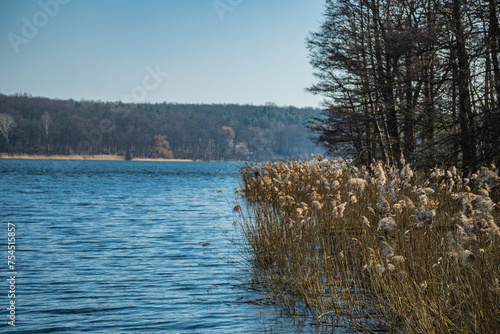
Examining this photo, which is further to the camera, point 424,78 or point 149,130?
point 149,130

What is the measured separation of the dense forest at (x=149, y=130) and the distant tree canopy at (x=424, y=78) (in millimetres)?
89372

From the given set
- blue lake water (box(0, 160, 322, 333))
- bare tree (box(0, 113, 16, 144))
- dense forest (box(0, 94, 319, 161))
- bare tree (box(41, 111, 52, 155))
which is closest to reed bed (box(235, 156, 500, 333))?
blue lake water (box(0, 160, 322, 333))

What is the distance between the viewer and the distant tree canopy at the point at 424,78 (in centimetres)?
1046

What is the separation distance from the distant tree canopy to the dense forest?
89372 millimetres

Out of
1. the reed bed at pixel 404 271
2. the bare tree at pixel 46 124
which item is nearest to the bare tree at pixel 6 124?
the bare tree at pixel 46 124

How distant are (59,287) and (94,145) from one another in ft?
407

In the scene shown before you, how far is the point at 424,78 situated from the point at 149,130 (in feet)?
393

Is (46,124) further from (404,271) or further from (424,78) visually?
(404,271)

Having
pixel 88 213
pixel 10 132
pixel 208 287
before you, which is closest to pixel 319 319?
pixel 208 287

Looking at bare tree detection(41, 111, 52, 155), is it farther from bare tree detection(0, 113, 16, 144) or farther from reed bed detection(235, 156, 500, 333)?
reed bed detection(235, 156, 500, 333)

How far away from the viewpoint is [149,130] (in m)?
130

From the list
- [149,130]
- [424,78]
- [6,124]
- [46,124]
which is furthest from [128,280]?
[149,130]

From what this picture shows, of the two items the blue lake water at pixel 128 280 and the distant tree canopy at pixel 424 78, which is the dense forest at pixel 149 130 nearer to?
the distant tree canopy at pixel 424 78

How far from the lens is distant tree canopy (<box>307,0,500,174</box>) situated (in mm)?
10461
